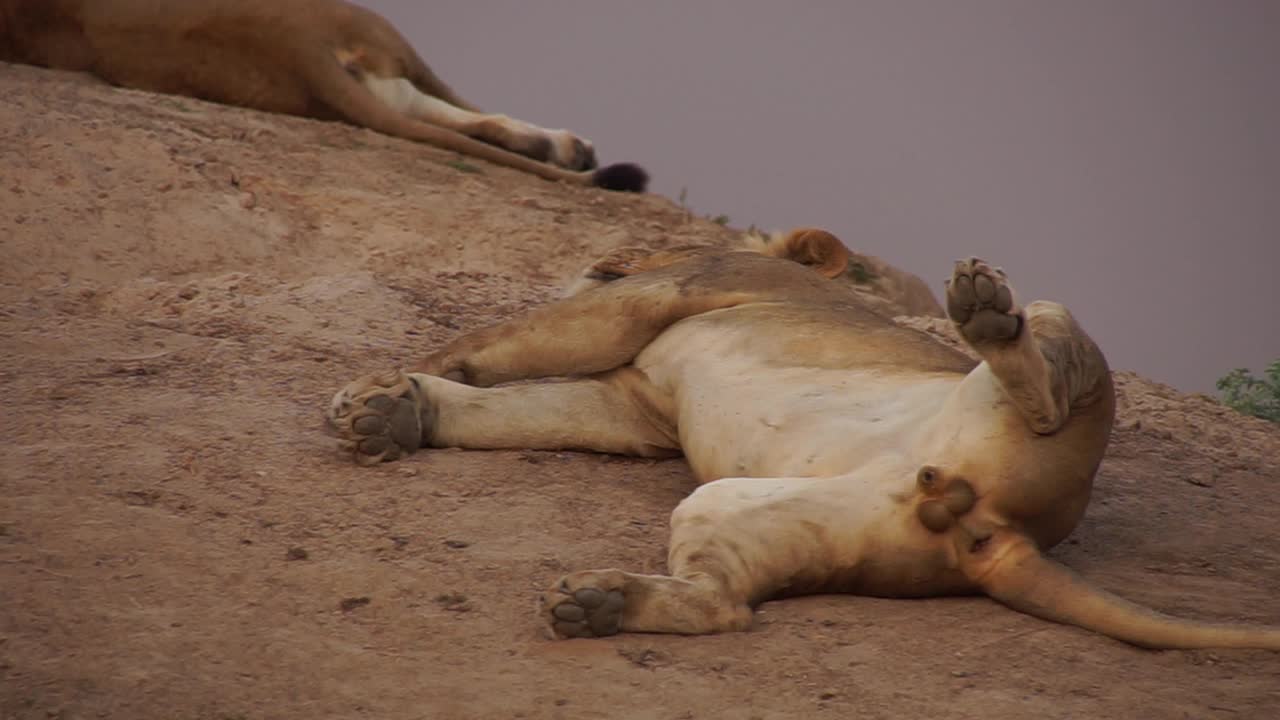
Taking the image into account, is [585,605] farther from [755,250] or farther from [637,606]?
[755,250]

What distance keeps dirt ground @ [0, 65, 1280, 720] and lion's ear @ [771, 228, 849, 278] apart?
833mm

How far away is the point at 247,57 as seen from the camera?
26.6ft

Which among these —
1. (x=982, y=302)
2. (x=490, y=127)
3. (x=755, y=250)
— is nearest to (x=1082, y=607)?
(x=982, y=302)

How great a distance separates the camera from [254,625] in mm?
2943

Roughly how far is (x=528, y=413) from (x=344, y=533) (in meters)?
0.97

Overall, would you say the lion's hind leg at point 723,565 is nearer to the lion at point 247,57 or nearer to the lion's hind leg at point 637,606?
the lion's hind leg at point 637,606

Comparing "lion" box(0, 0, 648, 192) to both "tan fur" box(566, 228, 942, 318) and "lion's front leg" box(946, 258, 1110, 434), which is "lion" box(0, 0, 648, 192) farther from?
"lion's front leg" box(946, 258, 1110, 434)

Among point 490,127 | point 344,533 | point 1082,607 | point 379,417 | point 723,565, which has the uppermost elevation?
point 490,127

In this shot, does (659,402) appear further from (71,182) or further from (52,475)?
(71,182)

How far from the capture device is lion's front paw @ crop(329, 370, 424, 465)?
4055 millimetres

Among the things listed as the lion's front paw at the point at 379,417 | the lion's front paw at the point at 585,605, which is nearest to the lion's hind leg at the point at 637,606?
the lion's front paw at the point at 585,605

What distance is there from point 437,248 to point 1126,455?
3123 mm

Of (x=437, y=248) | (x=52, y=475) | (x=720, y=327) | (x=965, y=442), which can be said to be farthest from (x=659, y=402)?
(x=437, y=248)

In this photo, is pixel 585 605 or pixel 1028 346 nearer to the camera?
pixel 585 605
